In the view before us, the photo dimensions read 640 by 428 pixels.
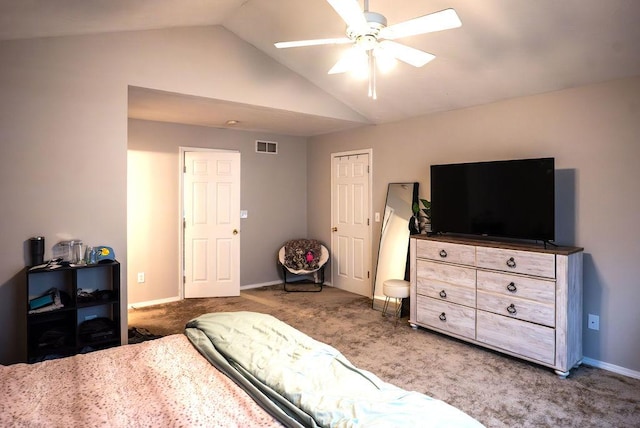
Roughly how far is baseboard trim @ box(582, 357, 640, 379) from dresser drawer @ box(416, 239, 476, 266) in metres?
1.19

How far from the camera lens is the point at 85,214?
3006 millimetres

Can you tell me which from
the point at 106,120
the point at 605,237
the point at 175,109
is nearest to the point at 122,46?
the point at 106,120

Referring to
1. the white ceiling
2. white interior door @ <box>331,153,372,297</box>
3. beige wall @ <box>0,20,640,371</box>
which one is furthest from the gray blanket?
white interior door @ <box>331,153,372,297</box>

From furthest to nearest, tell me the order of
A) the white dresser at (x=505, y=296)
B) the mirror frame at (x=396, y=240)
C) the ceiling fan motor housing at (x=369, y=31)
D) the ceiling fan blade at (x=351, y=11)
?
1. the mirror frame at (x=396, y=240)
2. the white dresser at (x=505, y=296)
3. the ceiling fan motor housing at (x=369, y=31)
4. the ceiling fan blade at (x=351, y=11)

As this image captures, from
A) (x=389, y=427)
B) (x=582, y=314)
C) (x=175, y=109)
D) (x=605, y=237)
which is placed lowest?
(x=582, y=314)

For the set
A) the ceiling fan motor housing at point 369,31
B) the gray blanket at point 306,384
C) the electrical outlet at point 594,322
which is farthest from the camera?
the electrical outlet at point 594,322

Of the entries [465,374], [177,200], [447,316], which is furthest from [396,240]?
[177,200]

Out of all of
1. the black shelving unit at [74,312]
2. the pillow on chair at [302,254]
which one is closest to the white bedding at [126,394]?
the black shelving unit at [74,312]

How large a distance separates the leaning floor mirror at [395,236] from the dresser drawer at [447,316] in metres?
0.68

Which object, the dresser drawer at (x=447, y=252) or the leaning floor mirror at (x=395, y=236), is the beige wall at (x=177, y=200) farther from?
the dresser drawer at (x=447, y=252)

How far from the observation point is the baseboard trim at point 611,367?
116 inches

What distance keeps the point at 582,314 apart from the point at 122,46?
4455mm

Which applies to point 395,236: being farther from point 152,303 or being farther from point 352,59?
point 152,303

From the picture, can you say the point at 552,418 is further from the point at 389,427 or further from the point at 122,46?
the point at 122,46
